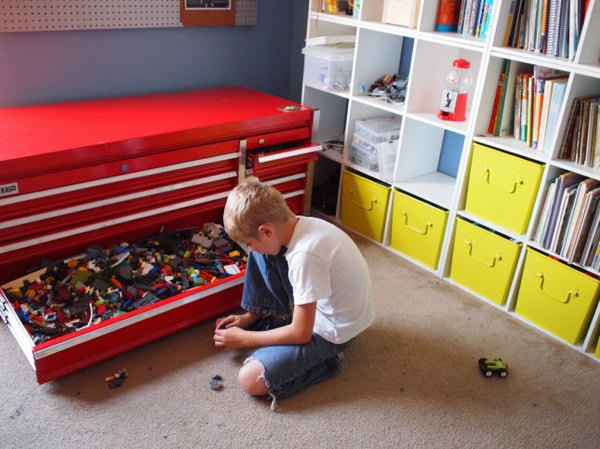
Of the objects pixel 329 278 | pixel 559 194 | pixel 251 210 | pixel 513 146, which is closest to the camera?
pixel 251 210

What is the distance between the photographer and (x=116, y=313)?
184cm

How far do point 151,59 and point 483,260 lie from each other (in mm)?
1696

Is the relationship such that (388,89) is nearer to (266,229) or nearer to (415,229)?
(415,229)

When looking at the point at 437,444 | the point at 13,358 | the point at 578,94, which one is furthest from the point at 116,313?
the point at 578,94

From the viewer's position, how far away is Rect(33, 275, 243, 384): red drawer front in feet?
5.33

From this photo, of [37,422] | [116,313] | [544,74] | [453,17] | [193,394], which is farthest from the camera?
[453,17]

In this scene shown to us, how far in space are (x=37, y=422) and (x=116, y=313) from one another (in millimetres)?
403

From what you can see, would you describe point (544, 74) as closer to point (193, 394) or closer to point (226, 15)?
point (226, 15)

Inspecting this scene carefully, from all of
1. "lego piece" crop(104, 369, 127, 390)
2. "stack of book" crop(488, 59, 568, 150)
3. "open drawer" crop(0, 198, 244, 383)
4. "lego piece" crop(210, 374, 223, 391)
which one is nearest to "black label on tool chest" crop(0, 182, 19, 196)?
"open drawer" crop(0, 198, 244, 383)

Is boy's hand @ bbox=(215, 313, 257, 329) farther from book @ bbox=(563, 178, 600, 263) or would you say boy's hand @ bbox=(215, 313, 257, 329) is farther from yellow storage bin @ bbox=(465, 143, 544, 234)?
book @ bbox=(563, 178, 600, 263)

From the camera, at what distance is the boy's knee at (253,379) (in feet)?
5.50

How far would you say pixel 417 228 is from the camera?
8.15 ft

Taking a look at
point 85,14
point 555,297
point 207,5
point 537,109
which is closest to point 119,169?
point 85,14

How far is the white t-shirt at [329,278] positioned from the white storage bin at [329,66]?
1.18m
